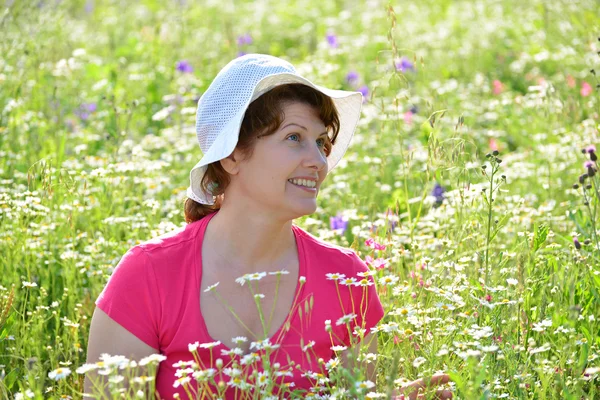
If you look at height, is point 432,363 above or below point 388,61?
below

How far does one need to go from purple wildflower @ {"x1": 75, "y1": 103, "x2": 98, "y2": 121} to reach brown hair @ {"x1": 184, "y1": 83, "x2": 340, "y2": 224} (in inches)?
106

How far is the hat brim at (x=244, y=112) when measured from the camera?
8.46 ft

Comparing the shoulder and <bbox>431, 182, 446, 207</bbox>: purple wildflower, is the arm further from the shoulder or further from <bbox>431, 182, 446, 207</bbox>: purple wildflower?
<bbox>431, 182, 446, 207</bbox>: purple wildflower

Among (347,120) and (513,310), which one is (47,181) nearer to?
(347,120)

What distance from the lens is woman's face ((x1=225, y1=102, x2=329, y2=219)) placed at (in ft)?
8.61

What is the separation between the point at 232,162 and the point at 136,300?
498mm

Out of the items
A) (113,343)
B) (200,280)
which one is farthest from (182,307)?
(113,343)

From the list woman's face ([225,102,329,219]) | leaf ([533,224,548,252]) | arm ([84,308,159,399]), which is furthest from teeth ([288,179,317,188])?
leaf ([533,224,548,252])

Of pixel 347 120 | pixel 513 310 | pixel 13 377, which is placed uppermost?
pixel 347 120

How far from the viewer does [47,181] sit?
9.41 feet

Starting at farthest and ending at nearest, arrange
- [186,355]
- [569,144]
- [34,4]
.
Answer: [34,4]
[569,144]
[186,355]

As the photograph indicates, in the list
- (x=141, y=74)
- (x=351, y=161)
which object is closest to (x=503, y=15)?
(x=141, y=74)

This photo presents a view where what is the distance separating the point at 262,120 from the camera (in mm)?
2674

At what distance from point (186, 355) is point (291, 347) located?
310 mm
